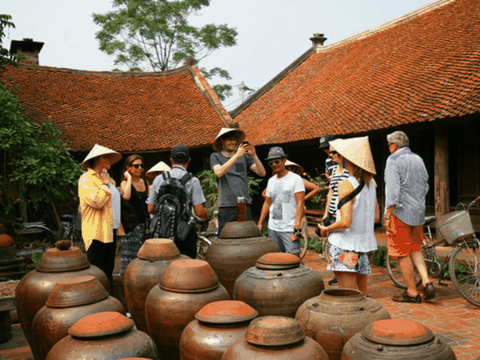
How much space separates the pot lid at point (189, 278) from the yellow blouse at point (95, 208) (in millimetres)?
1523

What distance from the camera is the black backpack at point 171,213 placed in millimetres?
4727

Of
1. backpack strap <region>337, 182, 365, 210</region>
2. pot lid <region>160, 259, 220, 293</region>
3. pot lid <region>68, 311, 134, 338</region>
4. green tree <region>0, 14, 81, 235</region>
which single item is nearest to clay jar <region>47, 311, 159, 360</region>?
pot lid <region>68, 311, 134, 338</region>

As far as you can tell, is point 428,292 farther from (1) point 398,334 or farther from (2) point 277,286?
(1) point 398,334

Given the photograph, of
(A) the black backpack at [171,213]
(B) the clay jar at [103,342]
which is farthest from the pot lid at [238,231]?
(B) the clay jar at [103,342]

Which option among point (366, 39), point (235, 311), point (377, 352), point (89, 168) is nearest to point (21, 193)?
point (89, 168)

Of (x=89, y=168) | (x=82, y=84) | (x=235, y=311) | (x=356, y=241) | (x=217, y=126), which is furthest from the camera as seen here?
(x=82, y=84)

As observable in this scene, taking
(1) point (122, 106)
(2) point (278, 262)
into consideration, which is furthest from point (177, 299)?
(1) point (122, 106)

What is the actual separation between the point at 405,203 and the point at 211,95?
1236 centimetres

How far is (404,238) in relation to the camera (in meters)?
5.46

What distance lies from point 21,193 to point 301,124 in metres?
7.44

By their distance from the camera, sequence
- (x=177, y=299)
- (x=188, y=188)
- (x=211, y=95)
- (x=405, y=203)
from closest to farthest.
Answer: (x=177, y=299) → (x=188, y=188) → (x=405, y=203) → (x=211, y=95)

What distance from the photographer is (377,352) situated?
2111 mm

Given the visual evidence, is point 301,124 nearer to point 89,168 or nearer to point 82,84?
point 82,84

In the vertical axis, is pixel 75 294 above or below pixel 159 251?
below
